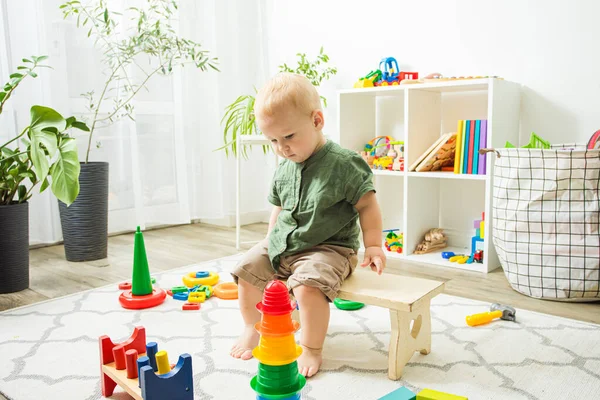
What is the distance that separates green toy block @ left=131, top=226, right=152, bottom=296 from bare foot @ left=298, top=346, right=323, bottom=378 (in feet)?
2.34

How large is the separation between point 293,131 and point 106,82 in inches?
67.9

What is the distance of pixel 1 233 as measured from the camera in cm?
188

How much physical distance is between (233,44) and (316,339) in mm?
2445

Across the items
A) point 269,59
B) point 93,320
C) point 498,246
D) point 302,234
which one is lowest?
point 93,320

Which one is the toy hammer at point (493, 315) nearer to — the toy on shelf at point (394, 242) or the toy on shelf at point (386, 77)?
the toy on shelf at point (394, 242)

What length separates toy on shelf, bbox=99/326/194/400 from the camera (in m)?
0.95

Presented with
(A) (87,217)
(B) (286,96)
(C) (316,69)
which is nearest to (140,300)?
(A) (87,217)

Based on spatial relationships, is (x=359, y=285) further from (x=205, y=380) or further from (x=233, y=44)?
(x=233, y=44)

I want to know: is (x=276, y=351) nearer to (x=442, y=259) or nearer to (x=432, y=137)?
(x=442, y=259)

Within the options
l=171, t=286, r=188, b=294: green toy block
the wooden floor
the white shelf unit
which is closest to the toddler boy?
l=171, t=286, r=188, b=294: green toy block

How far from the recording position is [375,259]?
1.26 m

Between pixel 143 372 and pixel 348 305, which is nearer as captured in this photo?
pixel 143 372

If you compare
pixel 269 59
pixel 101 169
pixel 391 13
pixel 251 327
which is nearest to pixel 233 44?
pixel 269 59

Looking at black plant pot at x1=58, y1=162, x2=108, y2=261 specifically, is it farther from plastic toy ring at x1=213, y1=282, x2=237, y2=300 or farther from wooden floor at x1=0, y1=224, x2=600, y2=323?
plastic toy ring at x1=213, y1=282, x2=237, y2=300
